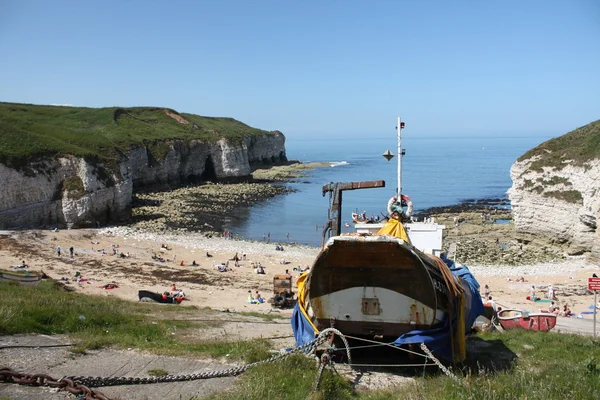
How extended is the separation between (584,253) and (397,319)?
34862mm

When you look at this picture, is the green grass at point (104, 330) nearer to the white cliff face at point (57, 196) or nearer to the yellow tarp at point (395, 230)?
the yellow tarp at point (395, 230)

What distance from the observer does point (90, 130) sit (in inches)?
2958

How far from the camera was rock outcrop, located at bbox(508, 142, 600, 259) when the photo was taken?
37.2m

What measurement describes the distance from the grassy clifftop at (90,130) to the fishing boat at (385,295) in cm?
4233

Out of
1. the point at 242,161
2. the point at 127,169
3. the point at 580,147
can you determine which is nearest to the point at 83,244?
the point at 127,169

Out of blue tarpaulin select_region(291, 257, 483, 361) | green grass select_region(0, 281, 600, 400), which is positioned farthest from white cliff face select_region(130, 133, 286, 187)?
blue tarpaulin select_region(291, 257, 483, 361)

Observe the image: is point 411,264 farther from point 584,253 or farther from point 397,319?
point 584,253

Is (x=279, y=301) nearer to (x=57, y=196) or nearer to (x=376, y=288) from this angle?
(x=376, y=288)

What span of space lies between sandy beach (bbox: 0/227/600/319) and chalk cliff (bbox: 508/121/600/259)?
9.10 feet

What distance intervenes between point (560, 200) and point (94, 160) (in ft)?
150

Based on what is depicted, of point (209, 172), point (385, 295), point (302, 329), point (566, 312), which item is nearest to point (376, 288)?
point (385, 295)

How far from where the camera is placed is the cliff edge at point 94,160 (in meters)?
44.2

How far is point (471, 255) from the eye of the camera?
4041cm

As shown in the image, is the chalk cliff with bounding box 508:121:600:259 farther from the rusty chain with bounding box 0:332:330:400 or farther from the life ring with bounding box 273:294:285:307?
the rusty chain with bounding box 0:332:330:400
